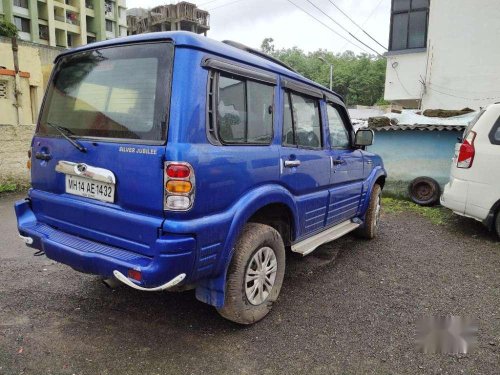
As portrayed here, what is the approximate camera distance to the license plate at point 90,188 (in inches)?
95.2

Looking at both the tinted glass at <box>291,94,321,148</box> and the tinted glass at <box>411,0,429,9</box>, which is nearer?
the tinted glass at <box>291,94,321,148</box>

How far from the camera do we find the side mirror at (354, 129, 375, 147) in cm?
431

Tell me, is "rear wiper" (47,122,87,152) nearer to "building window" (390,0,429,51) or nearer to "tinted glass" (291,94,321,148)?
"tinted glass" (291,94,321,148)

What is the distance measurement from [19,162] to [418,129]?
7.99m

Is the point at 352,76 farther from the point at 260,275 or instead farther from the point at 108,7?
the point at 260,275

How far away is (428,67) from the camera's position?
16.0 m

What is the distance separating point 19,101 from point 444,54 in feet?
50.0

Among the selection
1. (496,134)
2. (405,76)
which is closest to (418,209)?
(496,134)

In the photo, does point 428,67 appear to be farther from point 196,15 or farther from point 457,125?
point 196,15

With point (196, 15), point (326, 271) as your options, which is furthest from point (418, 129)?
point (196, 15)

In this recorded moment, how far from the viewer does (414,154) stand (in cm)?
777

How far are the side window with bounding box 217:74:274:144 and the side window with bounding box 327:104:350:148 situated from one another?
1166mm

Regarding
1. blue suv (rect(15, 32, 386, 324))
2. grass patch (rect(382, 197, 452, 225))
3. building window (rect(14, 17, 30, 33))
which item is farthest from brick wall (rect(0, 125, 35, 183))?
building window (rect(14, 17, 30, 33))

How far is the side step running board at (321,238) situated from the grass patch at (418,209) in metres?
2.62
